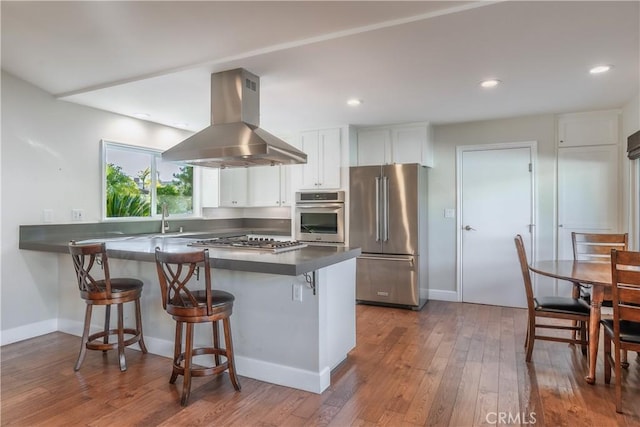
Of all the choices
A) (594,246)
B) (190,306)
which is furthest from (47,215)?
(594,246)

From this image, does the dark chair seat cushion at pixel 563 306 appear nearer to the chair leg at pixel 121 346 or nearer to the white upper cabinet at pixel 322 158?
the white upper cabinet at pixel 322 158

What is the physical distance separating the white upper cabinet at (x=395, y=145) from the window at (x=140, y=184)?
2.36 m

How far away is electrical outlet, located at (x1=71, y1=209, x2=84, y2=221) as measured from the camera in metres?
3.87

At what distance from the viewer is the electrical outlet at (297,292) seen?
2490 mm

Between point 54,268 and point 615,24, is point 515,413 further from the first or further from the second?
point 54,268

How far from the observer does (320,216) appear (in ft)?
16.2

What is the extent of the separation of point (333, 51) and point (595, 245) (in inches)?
116

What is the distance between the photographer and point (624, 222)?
4090 millimetres

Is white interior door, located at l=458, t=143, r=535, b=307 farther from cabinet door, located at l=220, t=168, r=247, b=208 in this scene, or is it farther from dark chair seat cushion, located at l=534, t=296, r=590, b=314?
cabinet door, located at l=220, t=168, r=247, b=208

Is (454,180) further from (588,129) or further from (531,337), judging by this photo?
(531,337)

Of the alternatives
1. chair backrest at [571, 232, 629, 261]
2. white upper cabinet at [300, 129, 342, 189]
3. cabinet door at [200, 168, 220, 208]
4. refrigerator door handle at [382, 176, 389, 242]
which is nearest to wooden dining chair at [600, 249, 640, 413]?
chair backrest at [571, 232, 629, 261]

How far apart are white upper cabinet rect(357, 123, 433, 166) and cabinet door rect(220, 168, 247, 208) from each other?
1.80m

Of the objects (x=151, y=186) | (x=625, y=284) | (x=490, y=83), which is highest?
(x=490, y=83)
